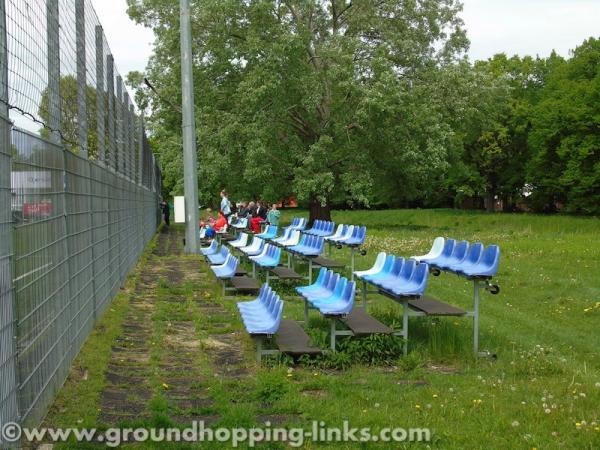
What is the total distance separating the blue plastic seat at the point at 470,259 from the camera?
27.5 ft

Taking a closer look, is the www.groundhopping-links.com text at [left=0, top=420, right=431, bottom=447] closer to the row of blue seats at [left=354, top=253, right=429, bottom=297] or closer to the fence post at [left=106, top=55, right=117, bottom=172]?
the row of blue seats at [left=354, top=253, right=429, bottom=297]

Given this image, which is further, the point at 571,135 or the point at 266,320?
the point at 571,135

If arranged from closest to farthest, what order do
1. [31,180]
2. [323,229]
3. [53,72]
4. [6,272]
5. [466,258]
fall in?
1. [6,272]
2. [31,180]
3. [53,72]
4. [466,258]
5. [323,229]

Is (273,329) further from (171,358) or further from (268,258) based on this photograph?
(268,258)

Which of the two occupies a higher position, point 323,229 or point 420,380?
point 323,229

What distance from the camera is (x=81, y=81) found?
8805mm

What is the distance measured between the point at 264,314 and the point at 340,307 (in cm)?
102

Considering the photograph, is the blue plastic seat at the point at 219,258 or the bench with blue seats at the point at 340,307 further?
the blue plastic seat at the point at 219,258

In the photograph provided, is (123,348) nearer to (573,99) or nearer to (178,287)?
(178,287)

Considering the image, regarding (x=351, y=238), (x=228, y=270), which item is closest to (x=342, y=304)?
(x=228, y=270)

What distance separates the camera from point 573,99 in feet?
155

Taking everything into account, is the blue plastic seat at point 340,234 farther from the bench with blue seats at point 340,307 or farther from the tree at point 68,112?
the tree at point 68,112

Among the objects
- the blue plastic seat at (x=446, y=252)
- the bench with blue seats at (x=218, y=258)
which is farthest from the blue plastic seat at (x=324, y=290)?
the bench with blue seats at (x=218, y=258)

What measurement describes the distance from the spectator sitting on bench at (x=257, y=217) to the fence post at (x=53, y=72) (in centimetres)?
1712
